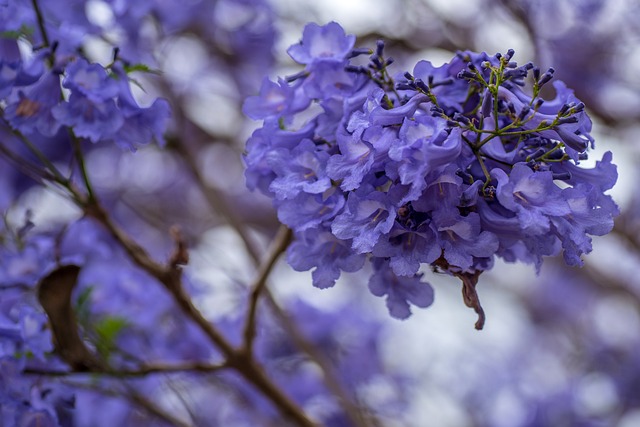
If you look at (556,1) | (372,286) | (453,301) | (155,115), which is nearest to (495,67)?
(372,286)

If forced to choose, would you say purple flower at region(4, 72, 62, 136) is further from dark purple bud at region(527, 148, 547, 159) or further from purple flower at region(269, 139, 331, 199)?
dark purple bud at region(527, 148, 547, 159)

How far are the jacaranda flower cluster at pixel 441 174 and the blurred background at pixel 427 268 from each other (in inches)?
44.3

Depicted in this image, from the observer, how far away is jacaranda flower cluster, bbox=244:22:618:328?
3.34 feet

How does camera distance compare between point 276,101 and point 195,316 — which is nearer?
point 276,101

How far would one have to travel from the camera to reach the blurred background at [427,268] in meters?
2.90

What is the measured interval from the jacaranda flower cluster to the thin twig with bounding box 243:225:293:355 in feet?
0.79

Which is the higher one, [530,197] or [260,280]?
[530,197]

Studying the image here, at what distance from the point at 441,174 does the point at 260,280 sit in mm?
681

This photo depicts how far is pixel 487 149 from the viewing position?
1.07 m

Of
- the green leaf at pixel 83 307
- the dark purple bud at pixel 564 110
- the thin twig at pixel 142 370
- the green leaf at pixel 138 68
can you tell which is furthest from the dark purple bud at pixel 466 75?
the green leaf at pixel 83 307

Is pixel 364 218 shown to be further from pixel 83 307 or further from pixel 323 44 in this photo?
pixel 83 307

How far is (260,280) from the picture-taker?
62.8 inches

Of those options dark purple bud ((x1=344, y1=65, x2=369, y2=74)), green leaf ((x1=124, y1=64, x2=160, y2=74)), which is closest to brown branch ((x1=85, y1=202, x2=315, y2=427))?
green leaf ((x1=124, y1=64, x2=160, y2=74))

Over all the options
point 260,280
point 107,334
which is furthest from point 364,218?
point 107,334
